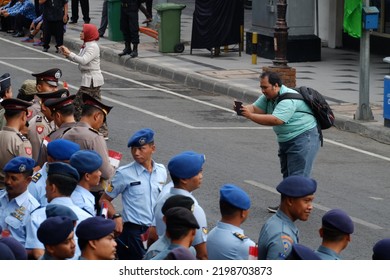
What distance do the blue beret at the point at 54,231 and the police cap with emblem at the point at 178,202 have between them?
102cm

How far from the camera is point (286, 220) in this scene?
27.0 ft

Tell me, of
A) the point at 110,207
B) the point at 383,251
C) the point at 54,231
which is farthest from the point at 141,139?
the point at 383,251

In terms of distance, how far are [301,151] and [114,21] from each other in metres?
15.9

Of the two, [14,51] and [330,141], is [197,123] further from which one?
[14,51]

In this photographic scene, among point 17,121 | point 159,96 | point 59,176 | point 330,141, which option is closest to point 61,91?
point 17,121

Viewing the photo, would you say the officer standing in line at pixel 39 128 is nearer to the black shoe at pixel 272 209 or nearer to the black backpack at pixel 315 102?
the black backpack at pixel 315 102

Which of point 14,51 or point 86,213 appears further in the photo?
point 14,51

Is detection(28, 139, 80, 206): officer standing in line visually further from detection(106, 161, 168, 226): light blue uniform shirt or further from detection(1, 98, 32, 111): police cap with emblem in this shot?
detection(1, 98, 32, 111): police cap with emblem

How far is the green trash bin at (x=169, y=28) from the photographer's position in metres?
26.4

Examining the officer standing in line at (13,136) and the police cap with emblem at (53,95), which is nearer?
the officer standing in line at (13,136)

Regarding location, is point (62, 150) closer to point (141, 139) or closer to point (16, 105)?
point (141, 139)

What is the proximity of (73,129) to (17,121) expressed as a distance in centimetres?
56

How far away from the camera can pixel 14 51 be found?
88.7 feet

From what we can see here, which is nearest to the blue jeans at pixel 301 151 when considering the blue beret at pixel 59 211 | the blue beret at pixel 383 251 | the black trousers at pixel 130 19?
the blue beret at pixel 59 211
